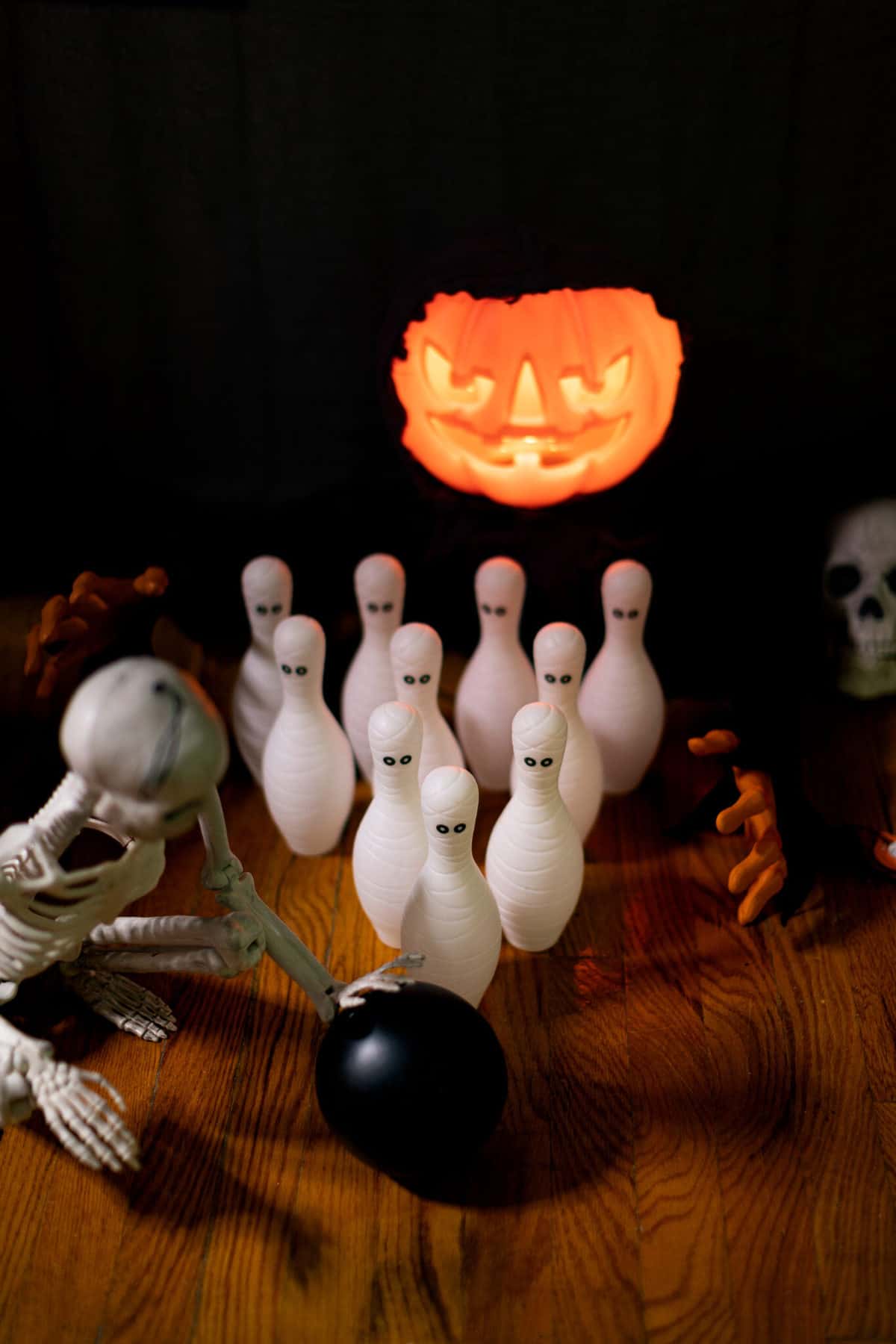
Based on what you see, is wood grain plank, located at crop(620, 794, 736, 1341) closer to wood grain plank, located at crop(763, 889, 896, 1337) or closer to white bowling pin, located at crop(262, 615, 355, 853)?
wood grain plank, located at crop(763, 889, 896, 1337)

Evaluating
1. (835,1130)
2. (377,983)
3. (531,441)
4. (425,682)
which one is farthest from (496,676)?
(835,1130)

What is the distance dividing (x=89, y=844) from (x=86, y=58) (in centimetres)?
84

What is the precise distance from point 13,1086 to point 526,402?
2.77 ft

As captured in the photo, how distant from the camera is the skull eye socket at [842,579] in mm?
1553

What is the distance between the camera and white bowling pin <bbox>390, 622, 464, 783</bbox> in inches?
50.8

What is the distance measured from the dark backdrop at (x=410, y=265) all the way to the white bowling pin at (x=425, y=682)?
0.85 ft

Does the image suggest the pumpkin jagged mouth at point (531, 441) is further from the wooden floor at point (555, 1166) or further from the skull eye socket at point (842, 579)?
the wooden floor at point (555, 1166)

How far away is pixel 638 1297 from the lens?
1003 millimetres

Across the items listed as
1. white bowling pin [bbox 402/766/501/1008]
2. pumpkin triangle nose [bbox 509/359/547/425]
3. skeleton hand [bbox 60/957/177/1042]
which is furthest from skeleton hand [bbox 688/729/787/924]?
skeleton hand [bbox 60/957/177/1042]

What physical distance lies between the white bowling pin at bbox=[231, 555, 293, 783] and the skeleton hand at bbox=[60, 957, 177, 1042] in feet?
1.08

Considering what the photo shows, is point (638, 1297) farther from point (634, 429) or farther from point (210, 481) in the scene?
point (210, 481)

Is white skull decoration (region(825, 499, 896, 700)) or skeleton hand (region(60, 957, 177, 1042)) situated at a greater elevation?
white skull decoration (region(825, 499, 896, 700))

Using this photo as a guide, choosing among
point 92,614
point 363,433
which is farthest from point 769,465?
point 92,614

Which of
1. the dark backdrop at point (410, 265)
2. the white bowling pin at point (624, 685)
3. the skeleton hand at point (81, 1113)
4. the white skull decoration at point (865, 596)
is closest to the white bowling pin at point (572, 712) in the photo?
the white bowling pin at point (624, 685)
